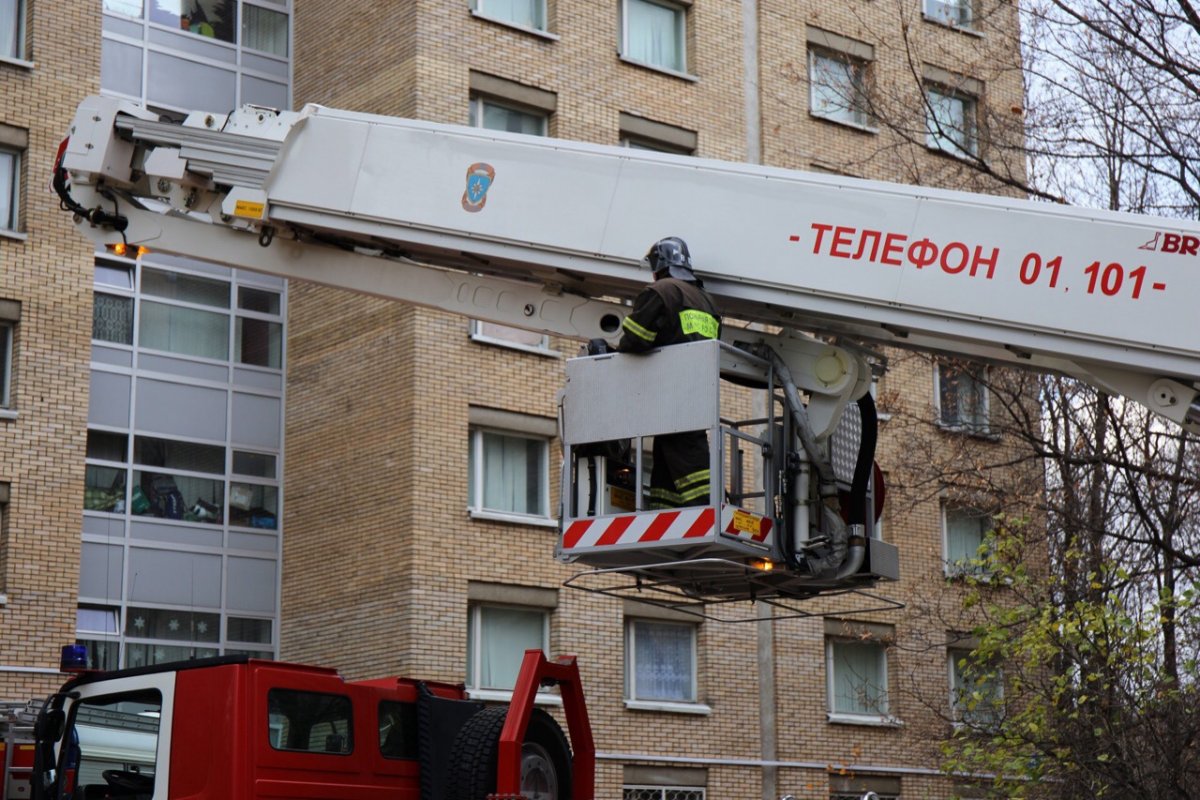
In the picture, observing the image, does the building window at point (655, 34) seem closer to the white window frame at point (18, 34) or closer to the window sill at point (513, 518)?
the window sill at point (513, 518)

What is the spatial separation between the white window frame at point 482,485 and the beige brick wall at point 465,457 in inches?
6.5

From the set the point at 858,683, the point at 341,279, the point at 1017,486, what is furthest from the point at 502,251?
the point at 858,683

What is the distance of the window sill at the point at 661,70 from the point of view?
27094mm

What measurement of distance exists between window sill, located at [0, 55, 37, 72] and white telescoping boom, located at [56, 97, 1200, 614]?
13251 millimetres

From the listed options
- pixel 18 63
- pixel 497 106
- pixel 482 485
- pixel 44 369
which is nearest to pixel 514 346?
pixel 482 485

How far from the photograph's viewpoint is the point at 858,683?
2812 cm

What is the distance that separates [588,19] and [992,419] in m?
9.05

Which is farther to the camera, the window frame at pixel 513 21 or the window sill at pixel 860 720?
the window sill at pixel 860 720

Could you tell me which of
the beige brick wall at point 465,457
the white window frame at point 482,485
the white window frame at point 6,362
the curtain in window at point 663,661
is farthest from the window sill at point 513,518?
the white window frame at point 6,362

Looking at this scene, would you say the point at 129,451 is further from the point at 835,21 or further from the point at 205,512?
the point at 835,21

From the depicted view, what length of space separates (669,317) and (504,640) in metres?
15.6

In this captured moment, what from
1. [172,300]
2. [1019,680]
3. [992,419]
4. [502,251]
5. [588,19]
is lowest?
[1019,680]

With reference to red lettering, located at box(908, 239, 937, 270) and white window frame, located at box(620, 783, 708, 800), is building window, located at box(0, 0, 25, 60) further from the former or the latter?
red lettering, located at box(908, 239, 937, 270)

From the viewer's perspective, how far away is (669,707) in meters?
25.3
